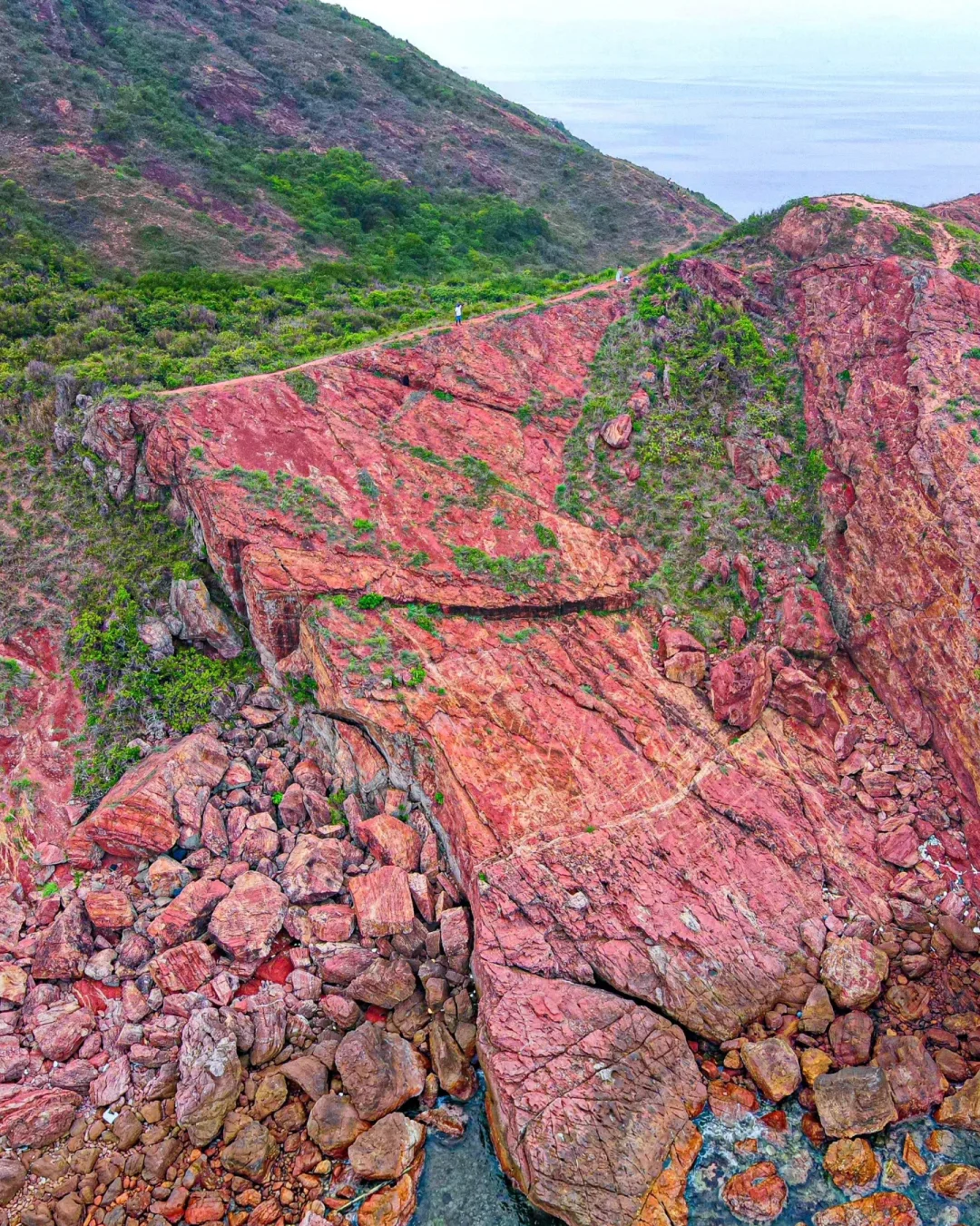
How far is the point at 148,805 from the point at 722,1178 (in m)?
15.8

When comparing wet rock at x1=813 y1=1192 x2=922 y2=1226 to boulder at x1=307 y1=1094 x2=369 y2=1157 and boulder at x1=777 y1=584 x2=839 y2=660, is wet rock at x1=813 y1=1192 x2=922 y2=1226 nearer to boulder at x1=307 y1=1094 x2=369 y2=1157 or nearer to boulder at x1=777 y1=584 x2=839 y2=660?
boulder at x1=307 y1=1094 x2=369 y2=1157

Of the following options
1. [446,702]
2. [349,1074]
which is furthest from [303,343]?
[349,1074]

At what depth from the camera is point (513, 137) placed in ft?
187

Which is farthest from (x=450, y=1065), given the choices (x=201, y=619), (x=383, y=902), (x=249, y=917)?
(x=201, y=619)

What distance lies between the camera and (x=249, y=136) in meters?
45.8

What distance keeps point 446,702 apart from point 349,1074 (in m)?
8.96

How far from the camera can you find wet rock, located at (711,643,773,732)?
21.0 metres

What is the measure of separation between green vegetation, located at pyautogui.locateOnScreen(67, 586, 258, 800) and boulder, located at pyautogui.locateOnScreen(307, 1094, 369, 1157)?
10.5 meters

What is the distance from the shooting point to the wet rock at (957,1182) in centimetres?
1444

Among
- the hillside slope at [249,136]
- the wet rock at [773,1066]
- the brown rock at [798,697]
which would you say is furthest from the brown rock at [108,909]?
the hillside slope at [249,136]

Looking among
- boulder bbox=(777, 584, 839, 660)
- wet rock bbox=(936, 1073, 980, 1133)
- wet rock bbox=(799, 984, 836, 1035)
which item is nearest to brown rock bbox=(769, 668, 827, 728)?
boulder bbox=(777, 584, 839, 660)

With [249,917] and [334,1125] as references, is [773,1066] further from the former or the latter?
[249,917]

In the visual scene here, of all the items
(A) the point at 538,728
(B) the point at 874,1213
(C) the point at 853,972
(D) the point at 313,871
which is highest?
(A) the point at 538,728

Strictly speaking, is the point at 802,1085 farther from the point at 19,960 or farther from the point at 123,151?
the point at 123,151
